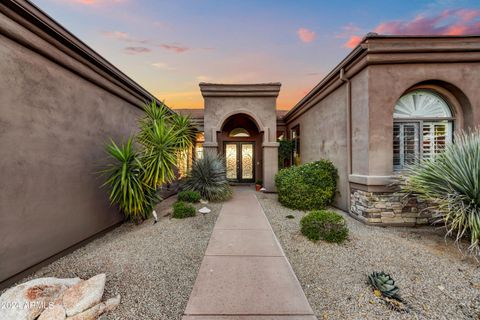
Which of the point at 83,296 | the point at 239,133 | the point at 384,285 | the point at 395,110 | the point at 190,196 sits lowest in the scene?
the point at 384,285

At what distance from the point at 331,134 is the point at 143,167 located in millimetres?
6417

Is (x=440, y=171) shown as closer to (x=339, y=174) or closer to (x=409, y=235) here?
(x=409, y=235)

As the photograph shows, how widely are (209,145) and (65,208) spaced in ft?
20.0

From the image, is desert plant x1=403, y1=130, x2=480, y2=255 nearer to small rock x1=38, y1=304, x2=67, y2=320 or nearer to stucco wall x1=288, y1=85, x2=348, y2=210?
stucco wall x1=288, y1=85, x2=348, y2=210

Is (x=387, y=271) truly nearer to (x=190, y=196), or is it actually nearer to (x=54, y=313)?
(x=54, y=313)

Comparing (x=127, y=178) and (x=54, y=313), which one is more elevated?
(x=127, y=178)

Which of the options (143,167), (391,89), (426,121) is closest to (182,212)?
(143,167)

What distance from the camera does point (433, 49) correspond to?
16.1 ft

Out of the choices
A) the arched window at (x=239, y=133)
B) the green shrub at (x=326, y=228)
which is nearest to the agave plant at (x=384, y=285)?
the green shrub at (x=326, y=228)

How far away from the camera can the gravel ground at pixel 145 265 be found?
2.39 m

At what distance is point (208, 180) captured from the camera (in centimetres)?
773

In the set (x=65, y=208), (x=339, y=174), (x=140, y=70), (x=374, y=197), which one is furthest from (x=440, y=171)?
(x=140, y=70)

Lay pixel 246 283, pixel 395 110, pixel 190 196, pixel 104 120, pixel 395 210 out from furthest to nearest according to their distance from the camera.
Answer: pixel 190 196, pixel 395 110, pixel 395 210, pixel 104 120, pixel 246 283

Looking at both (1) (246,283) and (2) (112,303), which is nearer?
(2) (112,303)
